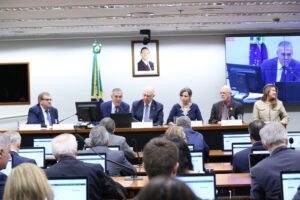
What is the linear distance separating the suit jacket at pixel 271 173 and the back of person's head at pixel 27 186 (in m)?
1.80

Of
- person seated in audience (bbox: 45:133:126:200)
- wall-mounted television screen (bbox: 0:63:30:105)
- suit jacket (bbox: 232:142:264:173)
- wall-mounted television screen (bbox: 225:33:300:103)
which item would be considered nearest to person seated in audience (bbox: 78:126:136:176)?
suit jacket (bbox: 232:142:264:173)

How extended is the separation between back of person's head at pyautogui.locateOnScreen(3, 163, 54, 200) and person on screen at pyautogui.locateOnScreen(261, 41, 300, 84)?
9811 mm

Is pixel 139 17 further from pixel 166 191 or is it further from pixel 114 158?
pixel 166 191

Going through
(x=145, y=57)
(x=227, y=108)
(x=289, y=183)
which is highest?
(x=145, y=57)

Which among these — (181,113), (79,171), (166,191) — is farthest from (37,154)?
(166,191)

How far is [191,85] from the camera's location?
12117 mm

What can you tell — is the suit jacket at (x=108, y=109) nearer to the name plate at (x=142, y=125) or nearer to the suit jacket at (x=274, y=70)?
the name plate at (x=142, y=125)

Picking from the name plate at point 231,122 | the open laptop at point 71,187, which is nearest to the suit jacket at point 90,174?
the open laptop at point 71,187

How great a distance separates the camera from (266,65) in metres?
11.6

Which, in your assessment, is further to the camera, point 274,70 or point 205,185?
point 274,70

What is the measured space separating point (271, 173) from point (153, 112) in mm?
5247

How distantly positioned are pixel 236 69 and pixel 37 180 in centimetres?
974

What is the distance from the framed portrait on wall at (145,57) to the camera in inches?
472

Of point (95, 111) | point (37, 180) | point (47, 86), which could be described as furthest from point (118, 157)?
point (47, 86)
